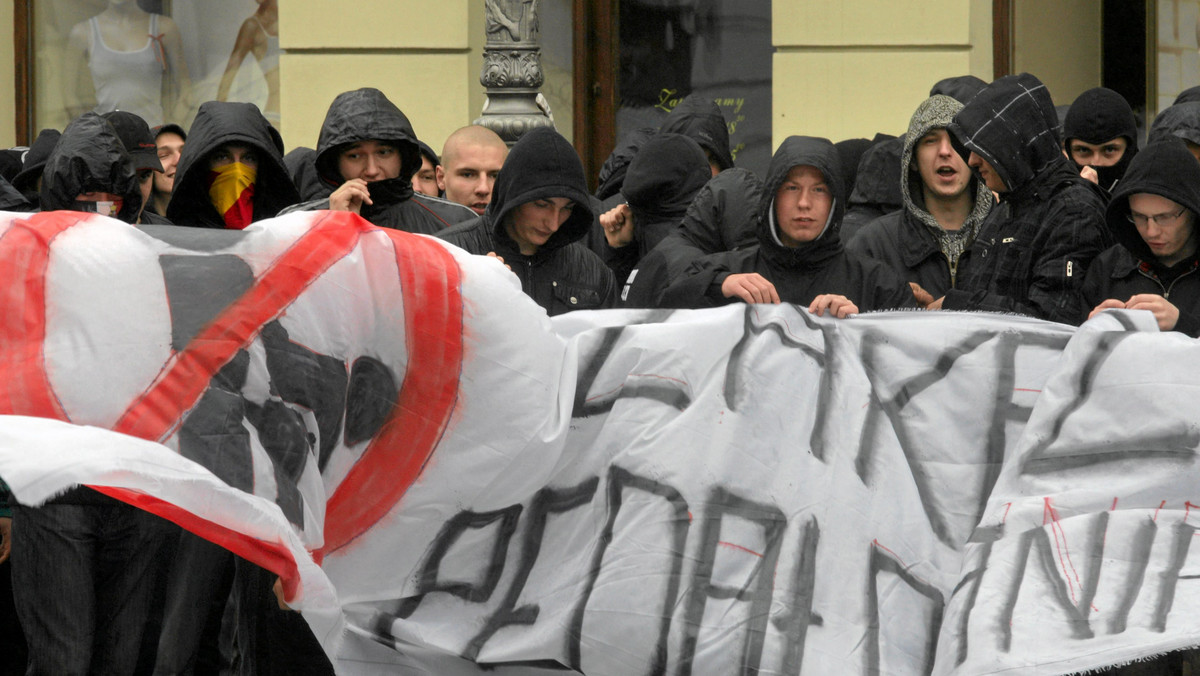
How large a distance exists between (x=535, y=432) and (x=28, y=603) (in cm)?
142

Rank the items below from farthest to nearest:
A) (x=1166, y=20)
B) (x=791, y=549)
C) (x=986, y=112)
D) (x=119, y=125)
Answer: (x=1166, y=20) < (x=119, y=125) < (x=986, y=112) < (x=791, y=549)

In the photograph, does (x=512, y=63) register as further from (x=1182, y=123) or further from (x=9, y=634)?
(x=9, y=634)

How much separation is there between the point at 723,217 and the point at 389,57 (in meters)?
4.18

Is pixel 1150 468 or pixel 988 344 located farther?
pixel 988 344

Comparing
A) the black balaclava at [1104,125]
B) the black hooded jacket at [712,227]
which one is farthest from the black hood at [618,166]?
the black balaclava at [1104,125]

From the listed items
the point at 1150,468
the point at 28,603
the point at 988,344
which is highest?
the point at 988,344

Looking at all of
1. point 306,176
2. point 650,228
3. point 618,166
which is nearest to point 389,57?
point 618,166

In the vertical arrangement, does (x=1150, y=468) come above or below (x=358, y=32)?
below

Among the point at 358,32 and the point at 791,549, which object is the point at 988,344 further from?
the point at 358,32

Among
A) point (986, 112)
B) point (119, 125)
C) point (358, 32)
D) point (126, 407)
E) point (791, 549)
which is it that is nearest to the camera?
point (126, 407)

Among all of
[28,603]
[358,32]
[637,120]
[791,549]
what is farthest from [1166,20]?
[28,603]

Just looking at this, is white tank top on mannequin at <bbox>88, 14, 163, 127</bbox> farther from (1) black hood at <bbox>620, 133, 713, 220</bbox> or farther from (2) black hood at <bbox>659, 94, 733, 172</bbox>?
(1) black hood at <bbox>620, 133, 713, 220</bbox>

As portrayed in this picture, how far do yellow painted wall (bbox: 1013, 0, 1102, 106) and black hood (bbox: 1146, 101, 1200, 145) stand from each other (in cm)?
282

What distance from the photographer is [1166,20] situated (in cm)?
955
